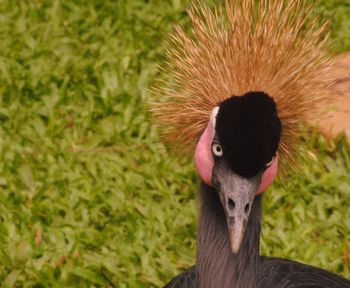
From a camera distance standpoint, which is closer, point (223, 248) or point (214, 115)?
point (214, 115)

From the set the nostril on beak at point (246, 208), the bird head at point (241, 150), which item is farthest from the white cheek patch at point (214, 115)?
the nostril on beak at point (246, 208)

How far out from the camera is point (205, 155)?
9.20ft

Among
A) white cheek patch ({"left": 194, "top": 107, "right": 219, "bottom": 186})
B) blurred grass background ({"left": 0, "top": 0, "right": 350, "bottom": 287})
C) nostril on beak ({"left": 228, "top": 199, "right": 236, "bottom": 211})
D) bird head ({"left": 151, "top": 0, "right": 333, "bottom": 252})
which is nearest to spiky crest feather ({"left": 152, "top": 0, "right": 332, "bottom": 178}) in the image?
bird head ({"left": 151, "top": 0, "right": 333, "bottom": 252})

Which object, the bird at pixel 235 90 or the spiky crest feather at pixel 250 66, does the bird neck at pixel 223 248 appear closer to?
the bird at pixel 235 90

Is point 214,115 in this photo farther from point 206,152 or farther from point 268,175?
point 268,175

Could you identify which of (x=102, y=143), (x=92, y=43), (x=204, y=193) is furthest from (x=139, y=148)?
(x=204, y=193)

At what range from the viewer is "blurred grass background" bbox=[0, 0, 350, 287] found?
156 inches

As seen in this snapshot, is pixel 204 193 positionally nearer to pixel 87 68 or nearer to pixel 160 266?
pixel 160 266

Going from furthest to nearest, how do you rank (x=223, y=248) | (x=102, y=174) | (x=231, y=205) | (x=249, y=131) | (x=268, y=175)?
(x=102, y=174) < (x=223, y=248) < (x=268, y=175) < (x=231, y=205) < (x=249, y=131)

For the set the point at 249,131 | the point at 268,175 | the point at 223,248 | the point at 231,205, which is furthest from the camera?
the point at 223,248

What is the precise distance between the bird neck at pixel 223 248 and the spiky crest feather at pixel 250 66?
0.64ft

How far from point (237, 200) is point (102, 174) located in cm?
177

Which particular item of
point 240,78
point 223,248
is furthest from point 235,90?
point 223,248

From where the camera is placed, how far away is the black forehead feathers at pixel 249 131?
260 cm
